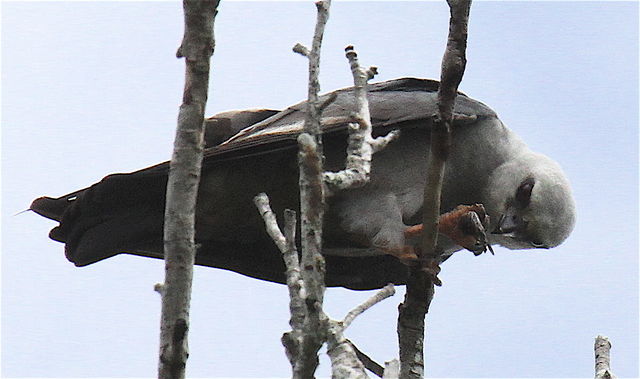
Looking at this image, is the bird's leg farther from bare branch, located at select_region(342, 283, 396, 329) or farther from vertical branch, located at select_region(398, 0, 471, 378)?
bare branch, located at select_region(342, 283, 396, 329)

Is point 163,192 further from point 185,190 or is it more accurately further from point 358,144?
point 185,190

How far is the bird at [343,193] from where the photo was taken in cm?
591

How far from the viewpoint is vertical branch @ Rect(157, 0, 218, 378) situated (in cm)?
305

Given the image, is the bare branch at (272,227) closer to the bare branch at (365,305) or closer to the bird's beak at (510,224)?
the bare branch at (365,305)

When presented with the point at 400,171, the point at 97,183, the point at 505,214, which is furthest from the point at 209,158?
the point at 505,214

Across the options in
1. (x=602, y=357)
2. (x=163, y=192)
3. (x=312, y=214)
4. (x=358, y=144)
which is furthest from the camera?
(x=163, y=192)

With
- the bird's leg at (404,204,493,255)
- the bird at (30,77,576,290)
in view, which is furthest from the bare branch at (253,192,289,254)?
the bird at (30,77,576,290)

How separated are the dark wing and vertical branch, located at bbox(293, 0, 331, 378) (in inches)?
83.8

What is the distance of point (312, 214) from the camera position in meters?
3.25

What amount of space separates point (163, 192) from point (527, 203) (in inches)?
94.4

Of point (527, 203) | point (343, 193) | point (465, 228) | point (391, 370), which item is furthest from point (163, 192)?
point (391, 370)

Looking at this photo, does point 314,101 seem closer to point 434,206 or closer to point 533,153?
point 434,206

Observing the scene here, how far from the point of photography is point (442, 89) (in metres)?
3.99

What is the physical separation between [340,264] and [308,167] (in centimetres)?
365
